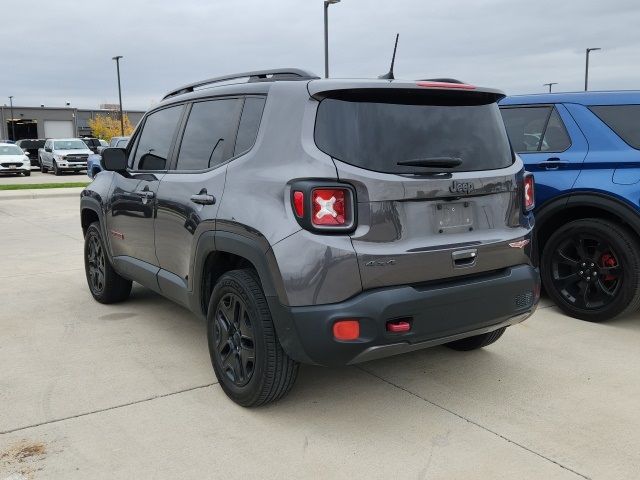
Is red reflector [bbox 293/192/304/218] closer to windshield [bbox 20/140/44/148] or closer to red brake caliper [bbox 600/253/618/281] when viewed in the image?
red brake caliper [bbox 600/253/618/281]

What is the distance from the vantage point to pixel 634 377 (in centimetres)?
388

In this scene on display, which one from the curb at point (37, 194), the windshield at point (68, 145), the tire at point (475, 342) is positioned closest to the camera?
the tire at point (475, 342)

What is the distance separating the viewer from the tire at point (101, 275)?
547 cm

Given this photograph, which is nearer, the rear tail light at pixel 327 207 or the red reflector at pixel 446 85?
the rear tail light at pixel 327 207

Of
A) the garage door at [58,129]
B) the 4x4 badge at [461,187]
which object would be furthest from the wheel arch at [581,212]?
the garage door at [58,129]

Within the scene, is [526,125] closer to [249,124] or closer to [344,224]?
[249,124]

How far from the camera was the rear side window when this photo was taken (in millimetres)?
5332

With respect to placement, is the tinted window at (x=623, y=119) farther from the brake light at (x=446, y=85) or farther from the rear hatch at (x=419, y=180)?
the brake light at (x=446, y=85)

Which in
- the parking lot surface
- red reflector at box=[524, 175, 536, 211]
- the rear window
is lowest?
the parking lot surface

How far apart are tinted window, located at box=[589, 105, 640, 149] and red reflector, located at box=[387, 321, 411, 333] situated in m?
3.00

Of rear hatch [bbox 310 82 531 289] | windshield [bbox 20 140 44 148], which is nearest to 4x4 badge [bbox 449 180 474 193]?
rear hatch [bbox 310 82 531 289]

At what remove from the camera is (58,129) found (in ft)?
248

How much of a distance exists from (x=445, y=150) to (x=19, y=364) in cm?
314

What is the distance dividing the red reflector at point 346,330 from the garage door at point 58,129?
78.9 meters
